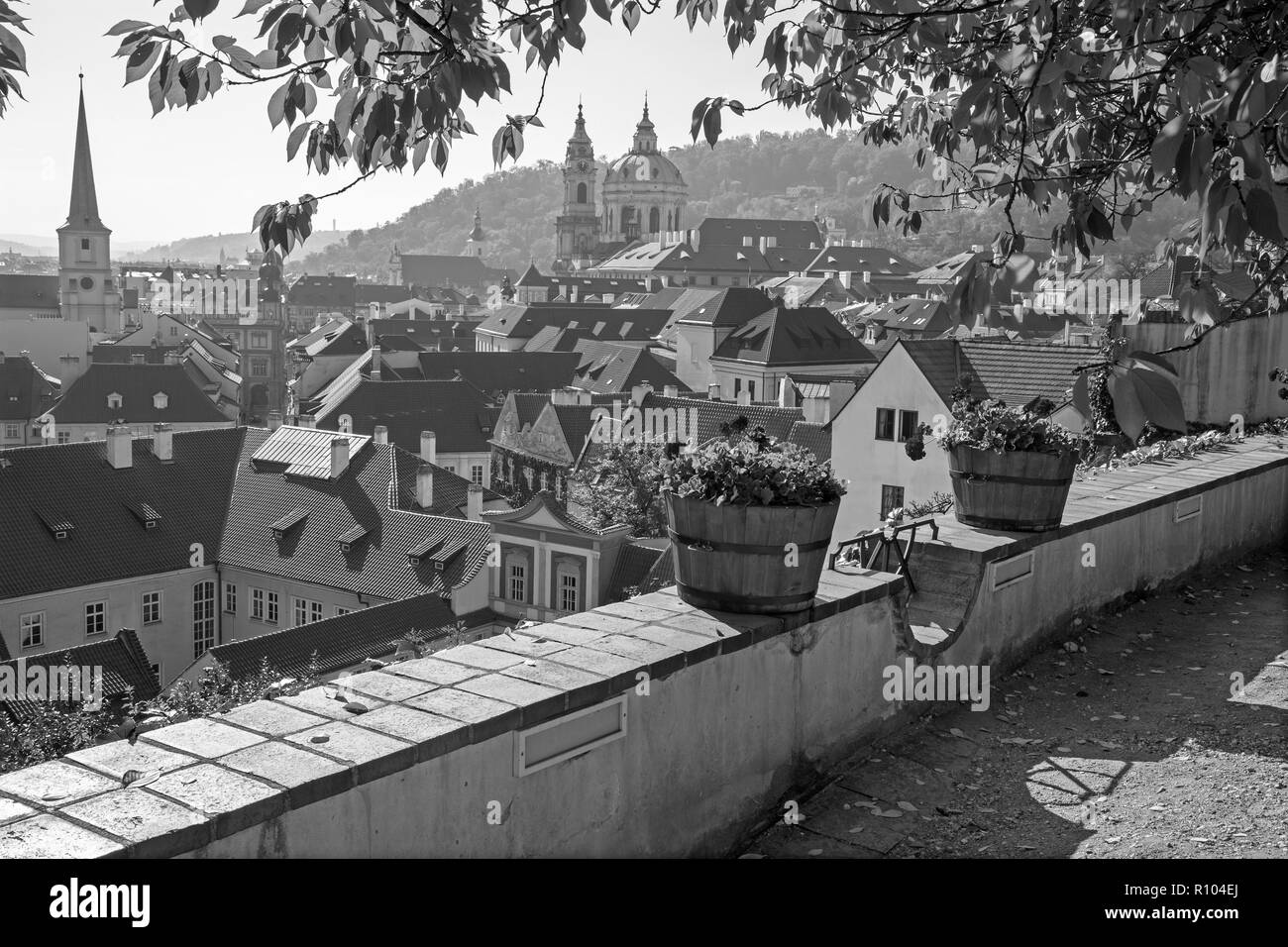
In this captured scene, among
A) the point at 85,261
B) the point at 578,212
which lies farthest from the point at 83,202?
the point at 578,212

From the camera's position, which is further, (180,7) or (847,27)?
(847,27)

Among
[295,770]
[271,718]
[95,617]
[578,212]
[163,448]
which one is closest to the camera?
[295,770]

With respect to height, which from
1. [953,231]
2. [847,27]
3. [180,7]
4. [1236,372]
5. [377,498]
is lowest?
[377,498]

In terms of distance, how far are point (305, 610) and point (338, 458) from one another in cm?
472

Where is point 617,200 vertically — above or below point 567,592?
above

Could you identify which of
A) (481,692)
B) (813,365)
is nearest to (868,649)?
(481,692)

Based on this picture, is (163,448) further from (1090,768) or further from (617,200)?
(617,200)

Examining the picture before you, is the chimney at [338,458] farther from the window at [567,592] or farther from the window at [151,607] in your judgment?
the window at [567,592]

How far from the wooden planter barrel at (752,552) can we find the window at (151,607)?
99.0 ft

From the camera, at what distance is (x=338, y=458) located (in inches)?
1400

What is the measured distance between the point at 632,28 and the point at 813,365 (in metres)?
52.7

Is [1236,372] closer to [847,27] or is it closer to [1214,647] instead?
[1214,647]

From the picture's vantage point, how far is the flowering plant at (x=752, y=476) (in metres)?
5.03
